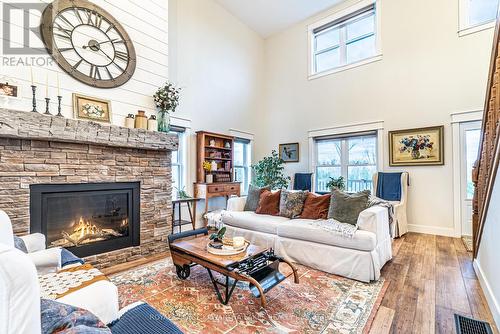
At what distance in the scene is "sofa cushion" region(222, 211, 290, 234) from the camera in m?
3.31

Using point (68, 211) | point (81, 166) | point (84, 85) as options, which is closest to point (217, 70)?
point (84, 85)

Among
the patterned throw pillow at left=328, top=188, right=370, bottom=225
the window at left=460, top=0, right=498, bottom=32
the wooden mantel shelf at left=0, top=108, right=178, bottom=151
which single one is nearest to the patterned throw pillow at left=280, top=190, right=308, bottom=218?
the patterned throw pillow at left=328, top=188, right=370, bottom=225

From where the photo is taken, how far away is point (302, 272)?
2.75 metres

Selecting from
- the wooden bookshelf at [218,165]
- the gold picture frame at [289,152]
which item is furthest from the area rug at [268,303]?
the gold picture frame at [289,152]

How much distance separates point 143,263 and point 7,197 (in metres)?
1.54

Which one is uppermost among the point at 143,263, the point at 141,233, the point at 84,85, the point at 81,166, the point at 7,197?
the point at 84,85

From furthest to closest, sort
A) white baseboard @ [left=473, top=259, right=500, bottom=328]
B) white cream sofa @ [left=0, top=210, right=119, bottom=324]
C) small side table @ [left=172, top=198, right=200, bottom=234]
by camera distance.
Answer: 1. small side table @ [left=172, top=198, right=200, bottom=234]
2. white baseboard @ [left=473, top=259, right=500, bottom=328]
3. white cream sofa @ [left=0, top=210, right=119, bottom=324]

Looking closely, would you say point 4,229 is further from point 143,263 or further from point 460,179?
point 460,179

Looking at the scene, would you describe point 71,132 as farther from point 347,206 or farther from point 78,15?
point 347,206

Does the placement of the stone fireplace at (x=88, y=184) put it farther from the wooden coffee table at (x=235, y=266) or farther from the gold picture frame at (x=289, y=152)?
the gold picture frame at (x=289, y=152)

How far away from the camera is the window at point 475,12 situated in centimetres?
397

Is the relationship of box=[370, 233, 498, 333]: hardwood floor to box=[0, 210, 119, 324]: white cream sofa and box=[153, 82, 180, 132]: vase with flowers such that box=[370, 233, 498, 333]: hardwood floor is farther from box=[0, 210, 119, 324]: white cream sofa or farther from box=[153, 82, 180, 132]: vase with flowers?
box=[153, 82, 180, 132]: vase with flowers

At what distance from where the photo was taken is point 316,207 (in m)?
3.36

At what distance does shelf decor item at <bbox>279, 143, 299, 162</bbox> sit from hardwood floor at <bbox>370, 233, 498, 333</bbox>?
3.18 m
